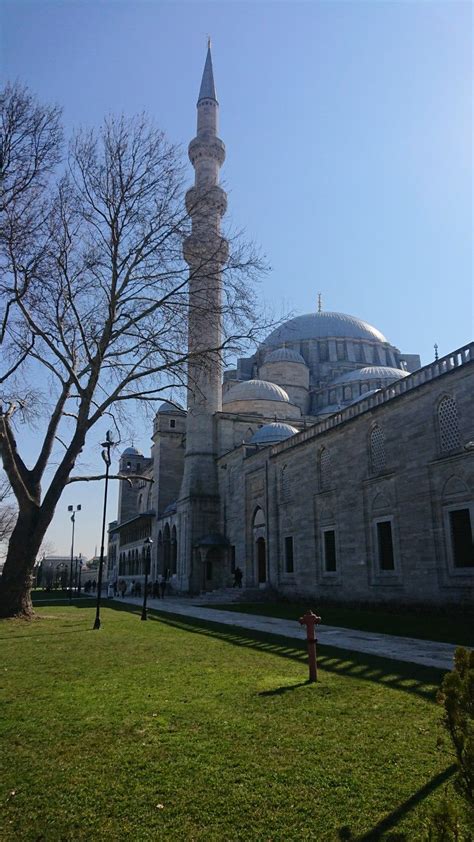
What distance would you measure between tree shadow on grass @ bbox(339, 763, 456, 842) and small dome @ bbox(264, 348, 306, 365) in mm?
45973

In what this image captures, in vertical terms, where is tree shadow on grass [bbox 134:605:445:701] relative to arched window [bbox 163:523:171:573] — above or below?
below

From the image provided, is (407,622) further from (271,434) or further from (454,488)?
(271,434)

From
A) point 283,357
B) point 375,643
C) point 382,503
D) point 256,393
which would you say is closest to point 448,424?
point 382,503

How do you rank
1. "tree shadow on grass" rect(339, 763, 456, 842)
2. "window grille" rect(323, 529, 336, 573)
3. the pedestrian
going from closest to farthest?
1. "tree shadow on grass" rect(339, 763, 456, 842)
2. "window grille" rect(323, 529, 336, 573)
3. the pedestrian

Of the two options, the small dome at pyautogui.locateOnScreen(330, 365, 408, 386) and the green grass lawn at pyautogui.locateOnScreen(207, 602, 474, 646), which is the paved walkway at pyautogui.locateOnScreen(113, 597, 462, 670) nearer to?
the green grass lawn at pyautogui.locateOnScreen(207, 602, 474, 646)

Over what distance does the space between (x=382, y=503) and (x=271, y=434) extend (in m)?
16.0

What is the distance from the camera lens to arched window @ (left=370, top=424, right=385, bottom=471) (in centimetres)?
2025

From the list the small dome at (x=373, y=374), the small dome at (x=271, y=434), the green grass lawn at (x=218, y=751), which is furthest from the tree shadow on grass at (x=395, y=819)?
the small dome at (x=373, y=374)

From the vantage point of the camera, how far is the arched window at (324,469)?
78.5 ft

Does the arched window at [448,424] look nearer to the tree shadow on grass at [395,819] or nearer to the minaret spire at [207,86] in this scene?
the tree shadow on grass at [395,819]

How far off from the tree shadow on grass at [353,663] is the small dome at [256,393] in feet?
97.9

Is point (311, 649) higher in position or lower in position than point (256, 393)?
lower

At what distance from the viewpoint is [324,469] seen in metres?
24.4

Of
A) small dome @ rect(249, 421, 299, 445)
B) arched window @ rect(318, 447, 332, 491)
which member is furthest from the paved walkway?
small dome @ rect(249, 421, 299, 445)
